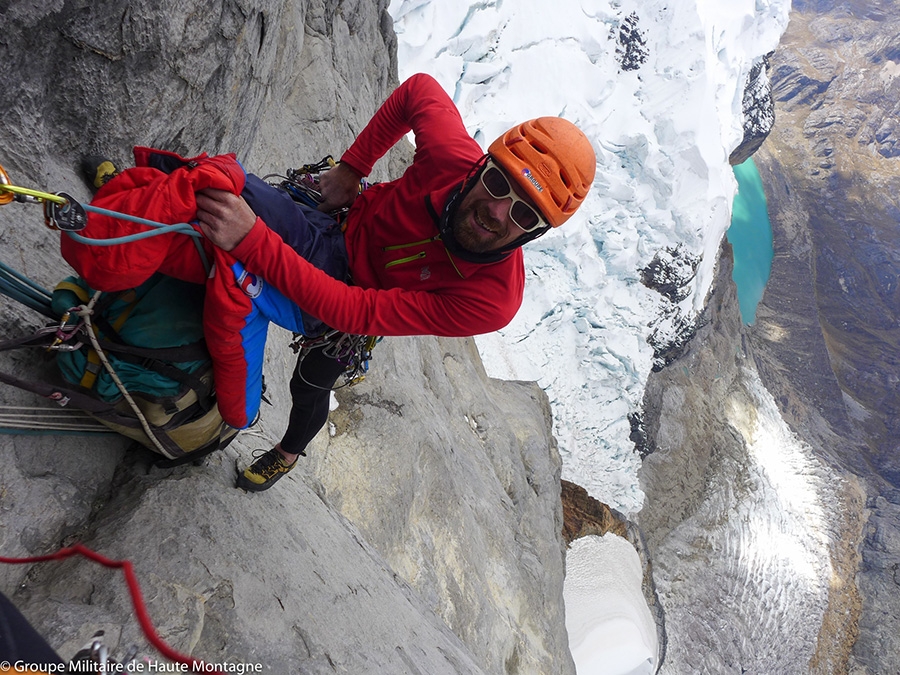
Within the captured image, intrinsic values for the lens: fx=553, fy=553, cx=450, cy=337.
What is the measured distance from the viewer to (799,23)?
→ 2191 inches

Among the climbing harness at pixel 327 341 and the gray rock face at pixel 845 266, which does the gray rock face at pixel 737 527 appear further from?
the climbing harness at pixel 327 341

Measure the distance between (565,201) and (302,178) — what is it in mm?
1289

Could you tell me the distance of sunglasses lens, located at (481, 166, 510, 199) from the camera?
1729mm

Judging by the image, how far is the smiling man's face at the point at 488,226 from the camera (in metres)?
1.72

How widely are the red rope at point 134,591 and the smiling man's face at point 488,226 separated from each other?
4.72ft

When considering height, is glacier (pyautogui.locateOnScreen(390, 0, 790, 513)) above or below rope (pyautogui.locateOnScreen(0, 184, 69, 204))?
below

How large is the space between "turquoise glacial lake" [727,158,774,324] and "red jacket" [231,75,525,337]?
33.0 m

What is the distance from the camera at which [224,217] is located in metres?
1.57

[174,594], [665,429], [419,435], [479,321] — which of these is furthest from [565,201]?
[665,429]

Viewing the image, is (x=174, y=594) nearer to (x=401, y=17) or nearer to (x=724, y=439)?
(x=401, y=17)

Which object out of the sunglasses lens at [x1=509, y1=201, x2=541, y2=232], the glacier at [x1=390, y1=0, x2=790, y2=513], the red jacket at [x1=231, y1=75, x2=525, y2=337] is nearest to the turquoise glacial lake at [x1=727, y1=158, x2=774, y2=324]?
the glacier at [x1=390, y1=0, x2=790, y2=513]

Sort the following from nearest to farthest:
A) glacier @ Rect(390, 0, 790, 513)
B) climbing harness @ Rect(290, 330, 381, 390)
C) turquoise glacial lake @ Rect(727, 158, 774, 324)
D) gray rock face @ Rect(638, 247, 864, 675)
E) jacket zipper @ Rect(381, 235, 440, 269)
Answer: jacket zipper @ Rect(381, 235, 440, 269) < climbing harness @ Rect(290, 330, 381, 390) < glacier @ Rect(390, 0, 790, 513) < gray rock face @ Rect(638, 247, 864, 675) < turquoise glacial lake @ Rect(727, 158, 774, 324)

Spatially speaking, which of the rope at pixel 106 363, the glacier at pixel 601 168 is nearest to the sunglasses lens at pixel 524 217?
the rope at pixel 106 363

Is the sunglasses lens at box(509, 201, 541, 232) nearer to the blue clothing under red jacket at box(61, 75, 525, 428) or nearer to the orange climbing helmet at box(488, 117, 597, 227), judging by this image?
the orange climbing helmet at box(488, 117, 597, 227)
